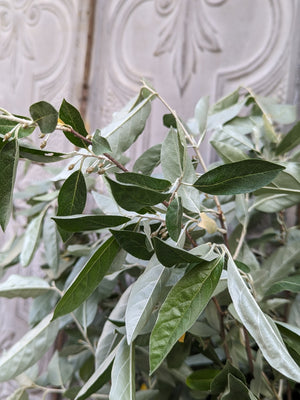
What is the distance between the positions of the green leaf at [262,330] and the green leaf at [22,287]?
1.14ft

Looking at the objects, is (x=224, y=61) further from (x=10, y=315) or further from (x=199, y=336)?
(x=10, y=315)

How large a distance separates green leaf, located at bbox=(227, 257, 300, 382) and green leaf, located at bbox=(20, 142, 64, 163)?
0.19m

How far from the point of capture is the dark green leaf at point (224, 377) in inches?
17.3

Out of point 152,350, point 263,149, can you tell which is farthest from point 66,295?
point 263,149

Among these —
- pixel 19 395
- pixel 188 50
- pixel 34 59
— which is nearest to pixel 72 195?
pixel 19 395

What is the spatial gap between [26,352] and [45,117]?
0.32 m

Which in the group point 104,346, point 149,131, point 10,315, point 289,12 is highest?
point 289,12

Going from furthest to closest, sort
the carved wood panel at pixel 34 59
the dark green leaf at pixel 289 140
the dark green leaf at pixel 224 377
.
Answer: the carved wood panel at pixel 34 59
the dark green leaf at pixel 289 140
the dark green leaf at pixel 224 377

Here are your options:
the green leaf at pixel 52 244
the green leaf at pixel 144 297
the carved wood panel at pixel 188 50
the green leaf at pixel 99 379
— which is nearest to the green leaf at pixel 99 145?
the green leaf at pixel 144 297

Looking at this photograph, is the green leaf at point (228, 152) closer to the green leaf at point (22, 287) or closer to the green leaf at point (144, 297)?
the green leaf at point (144, 297)

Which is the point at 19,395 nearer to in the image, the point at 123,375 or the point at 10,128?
the point at 123,375

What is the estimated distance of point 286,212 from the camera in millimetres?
725

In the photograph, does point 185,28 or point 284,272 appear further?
point 185,28

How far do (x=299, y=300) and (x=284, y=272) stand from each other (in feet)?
0.13
